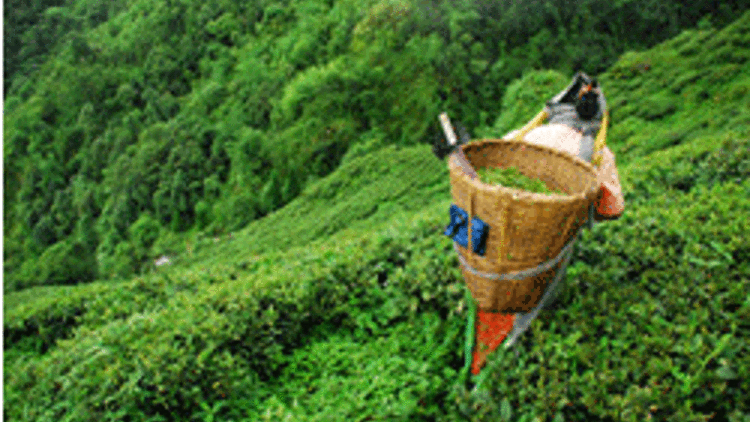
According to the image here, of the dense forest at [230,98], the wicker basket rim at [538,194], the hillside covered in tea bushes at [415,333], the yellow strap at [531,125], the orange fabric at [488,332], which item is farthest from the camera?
the dense forest at [230,98]

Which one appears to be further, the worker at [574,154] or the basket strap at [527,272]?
the worker at [574,154]

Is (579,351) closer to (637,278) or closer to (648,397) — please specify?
(648,397)

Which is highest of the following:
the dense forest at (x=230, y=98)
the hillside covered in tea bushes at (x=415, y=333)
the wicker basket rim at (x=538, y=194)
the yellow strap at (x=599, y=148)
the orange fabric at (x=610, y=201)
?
the wicker basket rim at (x=538, y=194)

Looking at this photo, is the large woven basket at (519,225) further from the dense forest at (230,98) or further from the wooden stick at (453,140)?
the dense forest at (230,98)

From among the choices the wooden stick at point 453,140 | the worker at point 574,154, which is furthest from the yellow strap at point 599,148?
the wooden stick at point 453,140

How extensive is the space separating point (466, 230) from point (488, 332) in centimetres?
79

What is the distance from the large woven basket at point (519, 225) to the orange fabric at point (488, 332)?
23cm

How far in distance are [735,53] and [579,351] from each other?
55.0 feet

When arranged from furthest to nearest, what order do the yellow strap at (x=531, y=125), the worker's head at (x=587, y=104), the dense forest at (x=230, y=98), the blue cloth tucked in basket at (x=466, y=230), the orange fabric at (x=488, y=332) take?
the dense forest at (x=230, y=98) < the worker's head at (x=587, y=104) < the yellow strap at (x=531, y=125) < the orange fabric at (x=488, y=332) < the blue cloth tucked in basket at (x=466, y=230)

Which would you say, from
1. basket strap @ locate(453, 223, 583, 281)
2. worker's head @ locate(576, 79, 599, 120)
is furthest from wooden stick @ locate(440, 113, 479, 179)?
worker's head @ locate(576, 79, 599, 120)

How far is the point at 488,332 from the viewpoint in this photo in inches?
115

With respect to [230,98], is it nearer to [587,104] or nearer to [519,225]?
[587,104]

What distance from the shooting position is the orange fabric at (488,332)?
2867 millimetres

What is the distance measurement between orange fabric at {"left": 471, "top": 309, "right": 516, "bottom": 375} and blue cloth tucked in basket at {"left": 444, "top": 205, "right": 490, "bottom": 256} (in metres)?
0.59
